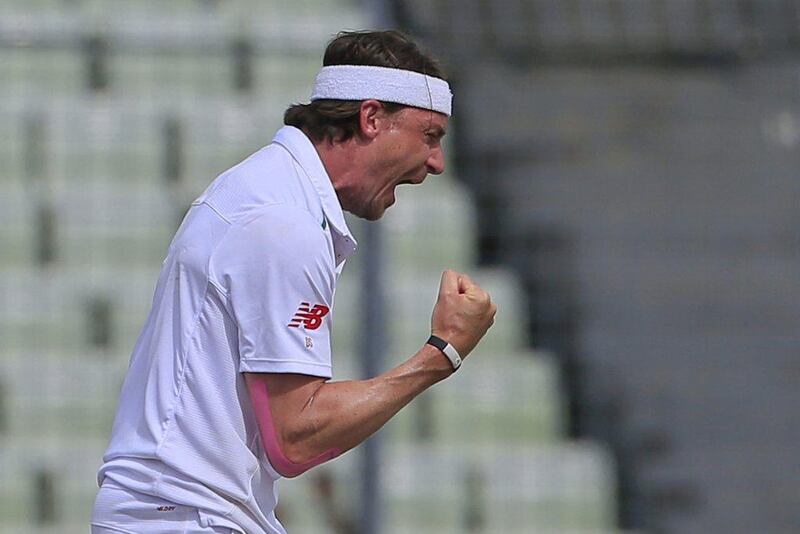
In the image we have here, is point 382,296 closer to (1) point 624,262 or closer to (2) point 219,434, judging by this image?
(1) point 624,262

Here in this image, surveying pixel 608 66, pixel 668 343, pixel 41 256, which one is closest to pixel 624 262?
pixel 668 343

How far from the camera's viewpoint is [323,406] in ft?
8.81

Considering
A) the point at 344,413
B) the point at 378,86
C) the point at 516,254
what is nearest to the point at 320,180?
the point at 378,86

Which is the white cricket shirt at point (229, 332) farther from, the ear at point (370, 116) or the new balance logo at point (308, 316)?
the ear at point (370, 116)

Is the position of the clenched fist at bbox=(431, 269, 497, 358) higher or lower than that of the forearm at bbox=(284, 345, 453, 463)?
higher

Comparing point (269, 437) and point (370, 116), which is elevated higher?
point (370, 116)

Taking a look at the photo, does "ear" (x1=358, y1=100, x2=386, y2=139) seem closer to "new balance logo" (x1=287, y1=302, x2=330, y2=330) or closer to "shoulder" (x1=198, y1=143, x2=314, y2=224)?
"shoulder" (x1=198, y1=143, x2=314, y2=224)

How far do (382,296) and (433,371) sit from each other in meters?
2.49

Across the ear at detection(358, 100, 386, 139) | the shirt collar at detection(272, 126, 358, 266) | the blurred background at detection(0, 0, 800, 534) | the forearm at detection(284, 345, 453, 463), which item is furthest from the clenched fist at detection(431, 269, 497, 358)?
the blurred background at detection(0, 0, 800, 534)

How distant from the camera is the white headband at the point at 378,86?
2.93 m

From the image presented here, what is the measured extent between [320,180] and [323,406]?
42cm

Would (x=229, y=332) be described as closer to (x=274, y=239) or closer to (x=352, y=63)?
(x=274, y=239)

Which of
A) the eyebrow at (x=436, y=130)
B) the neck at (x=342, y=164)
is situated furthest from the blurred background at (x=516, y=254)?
the neck at (x=342, y=164)

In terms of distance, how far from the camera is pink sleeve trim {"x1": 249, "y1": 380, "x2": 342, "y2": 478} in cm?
270
